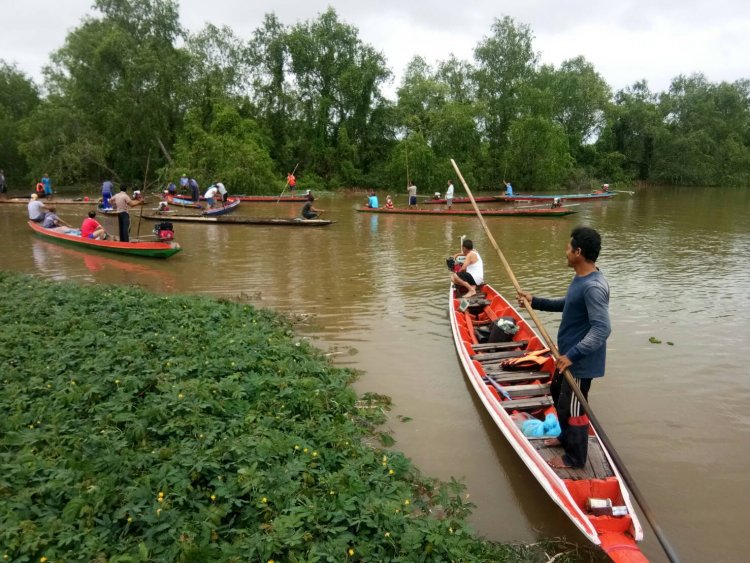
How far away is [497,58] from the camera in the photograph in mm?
41438

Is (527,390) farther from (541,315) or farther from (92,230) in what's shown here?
(92,230)

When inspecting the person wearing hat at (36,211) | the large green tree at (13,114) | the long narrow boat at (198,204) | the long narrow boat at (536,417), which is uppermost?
the large green tree at (13,114)

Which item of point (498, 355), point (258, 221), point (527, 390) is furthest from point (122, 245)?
point (527, 390)

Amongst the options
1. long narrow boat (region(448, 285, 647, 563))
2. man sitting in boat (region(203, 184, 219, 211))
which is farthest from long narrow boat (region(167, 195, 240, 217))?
long narrow boat (region(448, 285, 647, 563))

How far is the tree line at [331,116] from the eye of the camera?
31.5 metres

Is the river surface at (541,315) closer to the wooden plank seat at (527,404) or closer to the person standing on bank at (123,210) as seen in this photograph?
the wooden plank seat at (527,404)

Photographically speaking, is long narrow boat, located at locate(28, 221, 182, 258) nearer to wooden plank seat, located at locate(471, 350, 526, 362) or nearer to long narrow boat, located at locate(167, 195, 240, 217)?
long narrow boat, located at locate(167, 195, 240, 217)

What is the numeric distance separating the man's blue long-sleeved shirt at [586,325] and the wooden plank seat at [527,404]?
152 centimetres

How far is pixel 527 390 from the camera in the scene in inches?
227

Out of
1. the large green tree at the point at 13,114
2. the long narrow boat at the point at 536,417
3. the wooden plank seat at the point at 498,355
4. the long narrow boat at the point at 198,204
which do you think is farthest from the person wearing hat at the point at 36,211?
the large green tree at the point at 13,114

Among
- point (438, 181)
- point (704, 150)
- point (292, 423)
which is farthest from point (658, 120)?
point (292, 423)

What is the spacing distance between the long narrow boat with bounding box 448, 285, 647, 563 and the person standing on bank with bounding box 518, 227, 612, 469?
22 cm

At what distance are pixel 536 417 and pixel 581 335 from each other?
6.08 feet

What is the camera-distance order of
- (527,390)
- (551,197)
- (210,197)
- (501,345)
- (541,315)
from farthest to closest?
(551,197), (210,197), (541,315), (501,345), (527,390)
